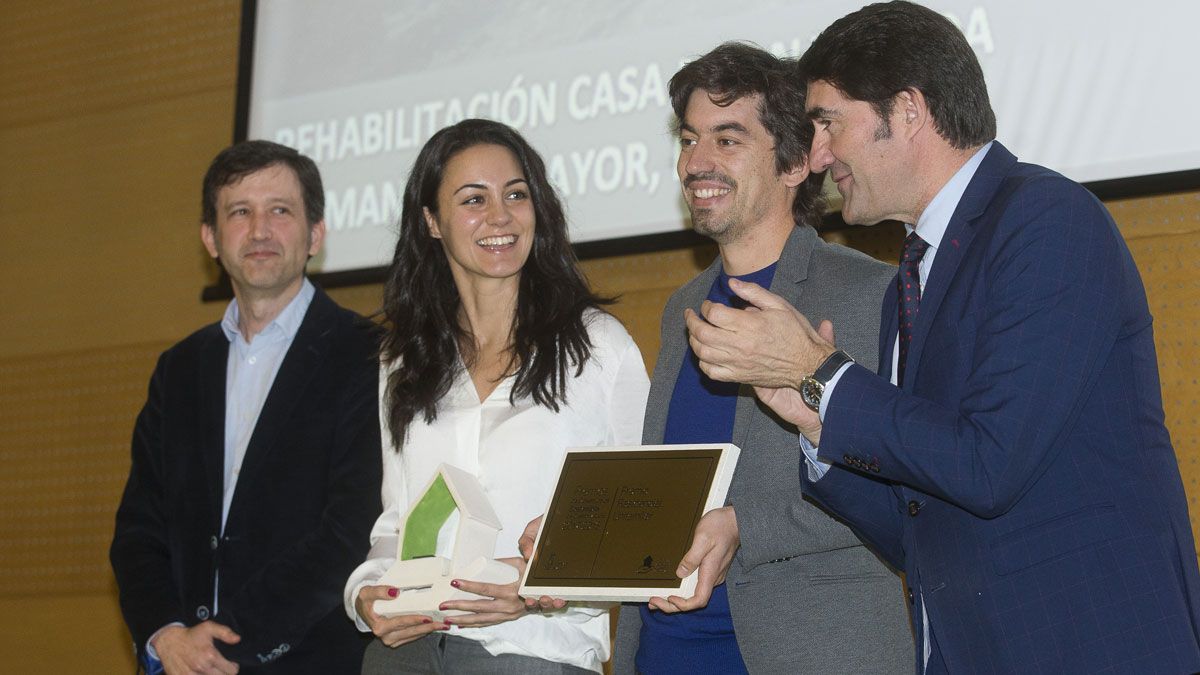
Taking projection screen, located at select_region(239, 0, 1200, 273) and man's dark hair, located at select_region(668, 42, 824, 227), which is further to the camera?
projection screen, located at select_region(239, 0, 1200, 273)

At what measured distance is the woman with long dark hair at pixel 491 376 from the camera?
2.55 m

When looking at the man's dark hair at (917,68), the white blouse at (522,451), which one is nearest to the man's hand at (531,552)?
the white blouse at (522,451)

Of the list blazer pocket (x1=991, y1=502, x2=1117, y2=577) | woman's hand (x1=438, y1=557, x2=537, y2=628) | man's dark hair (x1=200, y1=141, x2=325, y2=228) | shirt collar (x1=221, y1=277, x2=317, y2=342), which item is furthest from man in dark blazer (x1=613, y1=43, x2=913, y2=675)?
→ man's dark hair (x1=200, y1=141, x2=325, y2=228)

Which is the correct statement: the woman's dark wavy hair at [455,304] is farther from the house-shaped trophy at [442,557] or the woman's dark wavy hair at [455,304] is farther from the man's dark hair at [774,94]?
the man's dark hair at [774,94]

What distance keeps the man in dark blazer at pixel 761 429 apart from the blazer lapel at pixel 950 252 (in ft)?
1.50

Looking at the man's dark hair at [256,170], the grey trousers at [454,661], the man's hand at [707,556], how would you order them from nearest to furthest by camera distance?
the man's hand at [707,556]
the grey trousers at [454,661]
the man's dark hair at [256,170]

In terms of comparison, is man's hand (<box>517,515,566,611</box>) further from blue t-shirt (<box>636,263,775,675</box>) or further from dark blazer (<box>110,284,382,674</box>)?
dark blazer (<box>110,284,382,674</box>)

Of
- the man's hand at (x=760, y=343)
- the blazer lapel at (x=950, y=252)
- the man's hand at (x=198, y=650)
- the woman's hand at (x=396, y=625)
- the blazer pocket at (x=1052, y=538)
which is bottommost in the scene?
the man's hand at (x=198, y=650)

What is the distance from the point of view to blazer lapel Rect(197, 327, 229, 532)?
319 cm

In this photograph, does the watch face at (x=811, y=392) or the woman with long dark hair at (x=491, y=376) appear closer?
the watch face at (x=811, y=392)

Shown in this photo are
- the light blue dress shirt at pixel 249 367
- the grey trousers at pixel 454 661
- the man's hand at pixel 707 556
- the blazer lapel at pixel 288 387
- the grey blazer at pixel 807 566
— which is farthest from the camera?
the light blue dress shirt at pixel 249 367

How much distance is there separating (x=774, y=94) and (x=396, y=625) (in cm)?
137

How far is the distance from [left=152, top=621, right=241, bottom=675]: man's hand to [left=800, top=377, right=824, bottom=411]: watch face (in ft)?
5.52

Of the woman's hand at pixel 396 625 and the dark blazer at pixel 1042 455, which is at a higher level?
the dark blazer at pixel 1042 455
